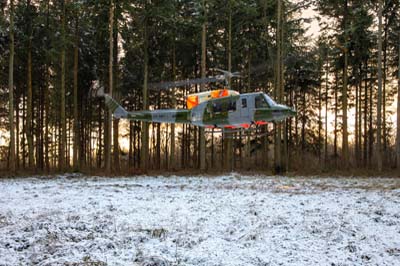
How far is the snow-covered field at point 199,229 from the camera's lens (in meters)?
5.66

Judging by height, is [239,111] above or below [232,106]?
below

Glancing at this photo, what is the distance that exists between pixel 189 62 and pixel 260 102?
A: 13.0 metres

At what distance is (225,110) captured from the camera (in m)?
14.5

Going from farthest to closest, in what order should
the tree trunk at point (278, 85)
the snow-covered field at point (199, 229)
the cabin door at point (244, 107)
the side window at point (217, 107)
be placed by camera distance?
the tree trunk at point (278, 85) < the side window at point (217, 107) < the cabin door at point (244, 107) < the snow-covered field at point (199, 229)

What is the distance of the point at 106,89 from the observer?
25391 mm

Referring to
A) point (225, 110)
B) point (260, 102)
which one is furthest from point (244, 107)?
point (225, 110)

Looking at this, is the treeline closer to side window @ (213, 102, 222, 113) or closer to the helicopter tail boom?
the helicopter tail boom

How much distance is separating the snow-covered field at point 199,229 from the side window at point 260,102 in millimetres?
4462

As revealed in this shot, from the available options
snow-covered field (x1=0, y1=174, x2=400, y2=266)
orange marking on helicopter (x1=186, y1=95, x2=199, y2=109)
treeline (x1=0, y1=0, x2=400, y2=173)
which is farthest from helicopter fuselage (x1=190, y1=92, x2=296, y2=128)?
snow-covered field (x1=0, y1=174, x2=400, y2=266)

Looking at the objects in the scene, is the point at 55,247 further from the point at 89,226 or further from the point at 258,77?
the point at 258,77

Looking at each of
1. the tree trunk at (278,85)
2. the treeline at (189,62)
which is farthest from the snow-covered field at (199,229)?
the treeline at (189,62)

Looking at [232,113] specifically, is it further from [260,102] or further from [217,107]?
[260,102]

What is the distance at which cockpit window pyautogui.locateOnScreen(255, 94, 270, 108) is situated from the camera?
13891 mm

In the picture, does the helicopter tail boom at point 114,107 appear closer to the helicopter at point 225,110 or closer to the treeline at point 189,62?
the helicopter at point 225,110
